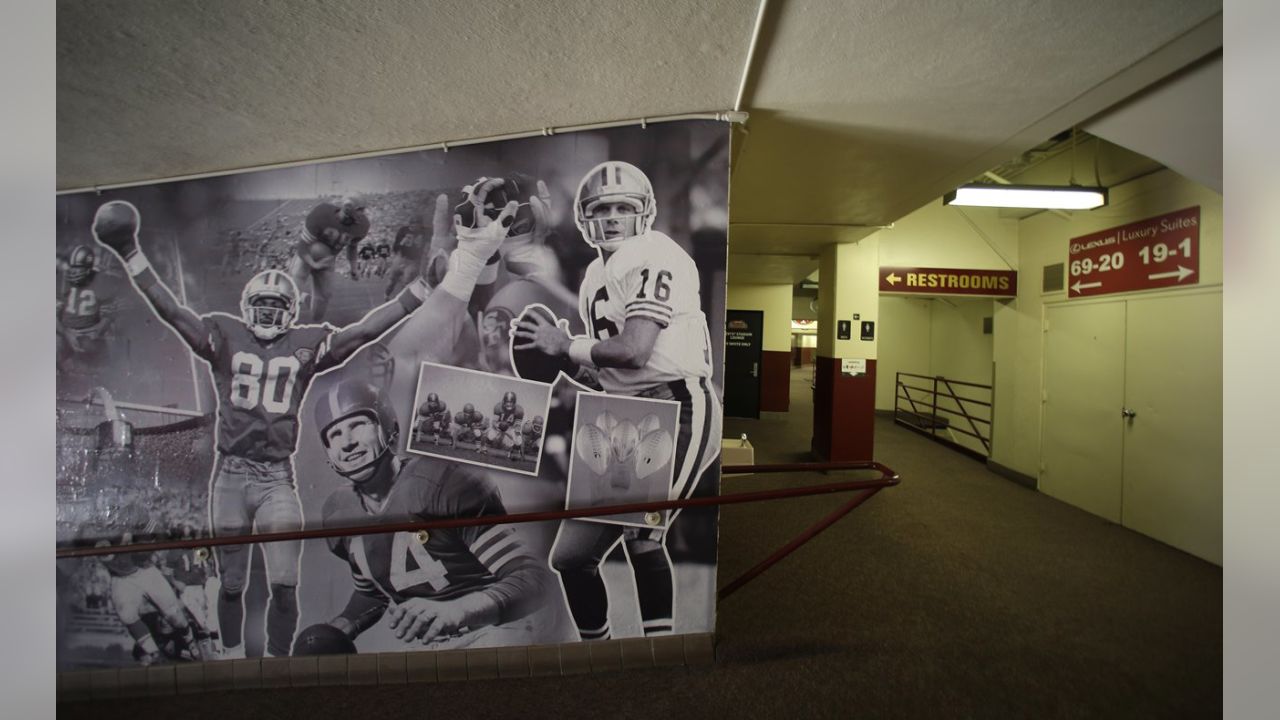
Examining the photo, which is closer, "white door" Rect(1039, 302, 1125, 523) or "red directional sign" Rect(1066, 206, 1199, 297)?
"red directional sign" Rect(1066, 206, 1199, 297)

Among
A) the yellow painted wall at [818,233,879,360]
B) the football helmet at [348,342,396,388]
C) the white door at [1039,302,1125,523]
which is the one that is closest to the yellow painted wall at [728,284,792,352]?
the yellow painted wall at [818,233,879,360]

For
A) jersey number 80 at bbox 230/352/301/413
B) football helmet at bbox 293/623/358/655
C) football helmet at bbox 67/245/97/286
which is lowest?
football helmet at bbox 293/623/358/655

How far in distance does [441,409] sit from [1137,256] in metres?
5.84

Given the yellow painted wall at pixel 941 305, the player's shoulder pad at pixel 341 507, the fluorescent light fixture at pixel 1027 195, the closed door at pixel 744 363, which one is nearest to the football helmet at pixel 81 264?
the player's shoulder pad at pixel 341 507

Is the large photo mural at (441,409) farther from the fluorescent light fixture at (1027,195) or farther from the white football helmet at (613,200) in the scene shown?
the fluorescent light fixture at (1027,195)

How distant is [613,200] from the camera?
2.46 metres

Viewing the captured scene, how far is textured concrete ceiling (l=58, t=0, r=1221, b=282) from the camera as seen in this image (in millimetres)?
1663

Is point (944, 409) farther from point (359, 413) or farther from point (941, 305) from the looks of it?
point (359, 413)

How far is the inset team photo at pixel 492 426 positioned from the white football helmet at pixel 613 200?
0.84 metres

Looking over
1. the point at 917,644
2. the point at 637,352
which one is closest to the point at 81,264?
the point at 637,352

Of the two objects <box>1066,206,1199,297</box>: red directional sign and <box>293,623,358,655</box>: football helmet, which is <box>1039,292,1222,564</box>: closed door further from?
<box>293,623,358,655</box>: football helmet

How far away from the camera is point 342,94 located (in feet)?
6.66

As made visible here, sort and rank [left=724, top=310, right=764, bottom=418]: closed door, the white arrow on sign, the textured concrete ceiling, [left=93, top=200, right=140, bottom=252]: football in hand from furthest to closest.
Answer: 1. [left=724, top=310, right=764, bottom=418]: closed door
2. the white arrow on sign
3. [left=93, top=200, right=140, bottom=252]: football in hand
4. the textured concrete ceiling

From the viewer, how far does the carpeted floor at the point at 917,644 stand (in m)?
2.22
